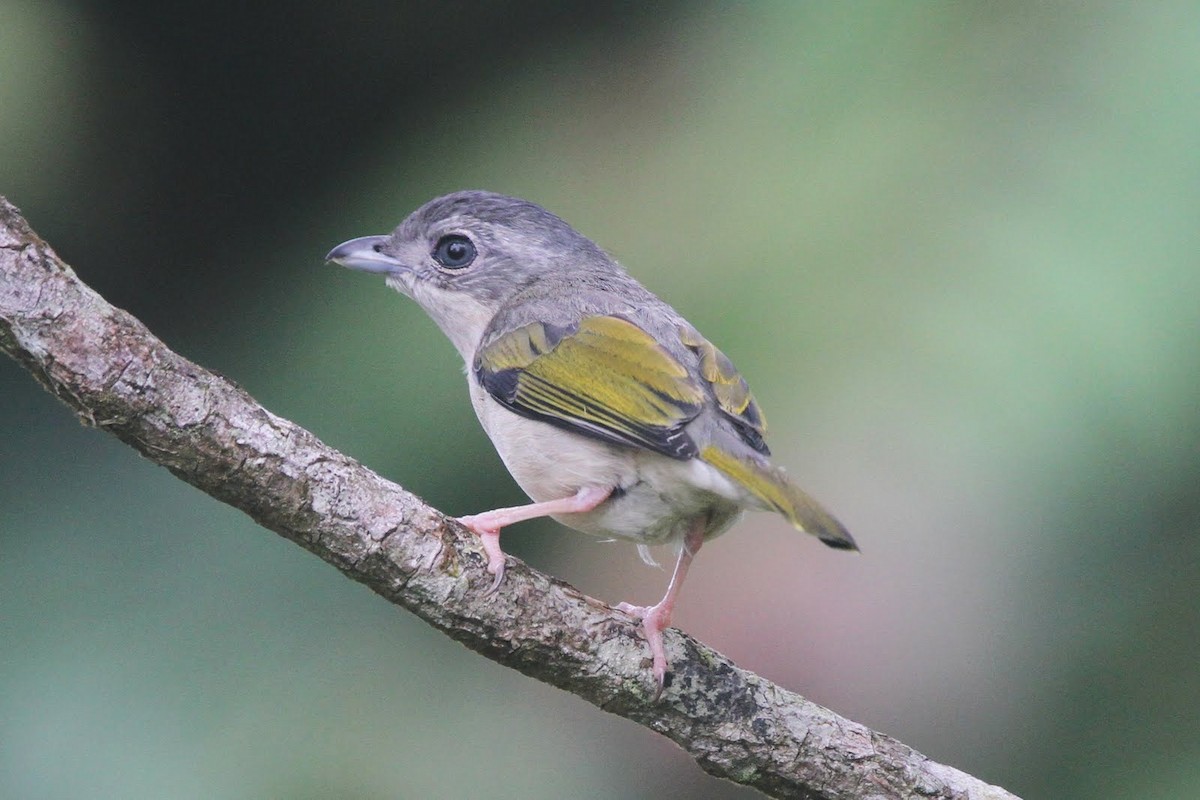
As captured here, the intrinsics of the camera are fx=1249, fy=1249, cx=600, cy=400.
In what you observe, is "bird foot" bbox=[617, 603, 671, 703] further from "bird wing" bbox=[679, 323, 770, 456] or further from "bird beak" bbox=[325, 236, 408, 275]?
"bird beak" bbox=[325, 236, 408, 275]

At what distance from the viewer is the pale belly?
3.04 metres

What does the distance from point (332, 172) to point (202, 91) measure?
70 cm

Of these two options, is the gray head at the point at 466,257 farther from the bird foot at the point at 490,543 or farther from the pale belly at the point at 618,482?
the bird foot at the point at 490,543

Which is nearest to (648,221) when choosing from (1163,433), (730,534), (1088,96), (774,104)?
(774,104)

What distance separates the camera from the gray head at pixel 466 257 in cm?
389

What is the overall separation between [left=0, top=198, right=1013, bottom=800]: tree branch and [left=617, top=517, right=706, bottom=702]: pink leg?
1.1 inches

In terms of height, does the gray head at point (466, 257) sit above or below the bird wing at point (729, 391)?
above

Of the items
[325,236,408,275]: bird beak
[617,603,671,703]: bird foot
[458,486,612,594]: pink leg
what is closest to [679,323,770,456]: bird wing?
[458,486,612,594]: pink leg

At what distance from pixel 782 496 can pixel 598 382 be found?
652 mm

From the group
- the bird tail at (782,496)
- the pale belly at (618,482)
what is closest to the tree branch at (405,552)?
the pale belly at (618,482)

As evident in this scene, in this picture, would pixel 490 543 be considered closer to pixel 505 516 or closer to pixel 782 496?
pixel 505 516

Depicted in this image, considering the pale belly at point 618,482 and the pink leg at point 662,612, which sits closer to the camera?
the pink leg at point 662,612

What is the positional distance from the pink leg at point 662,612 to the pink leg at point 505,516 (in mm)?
274

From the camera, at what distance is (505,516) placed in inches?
113
